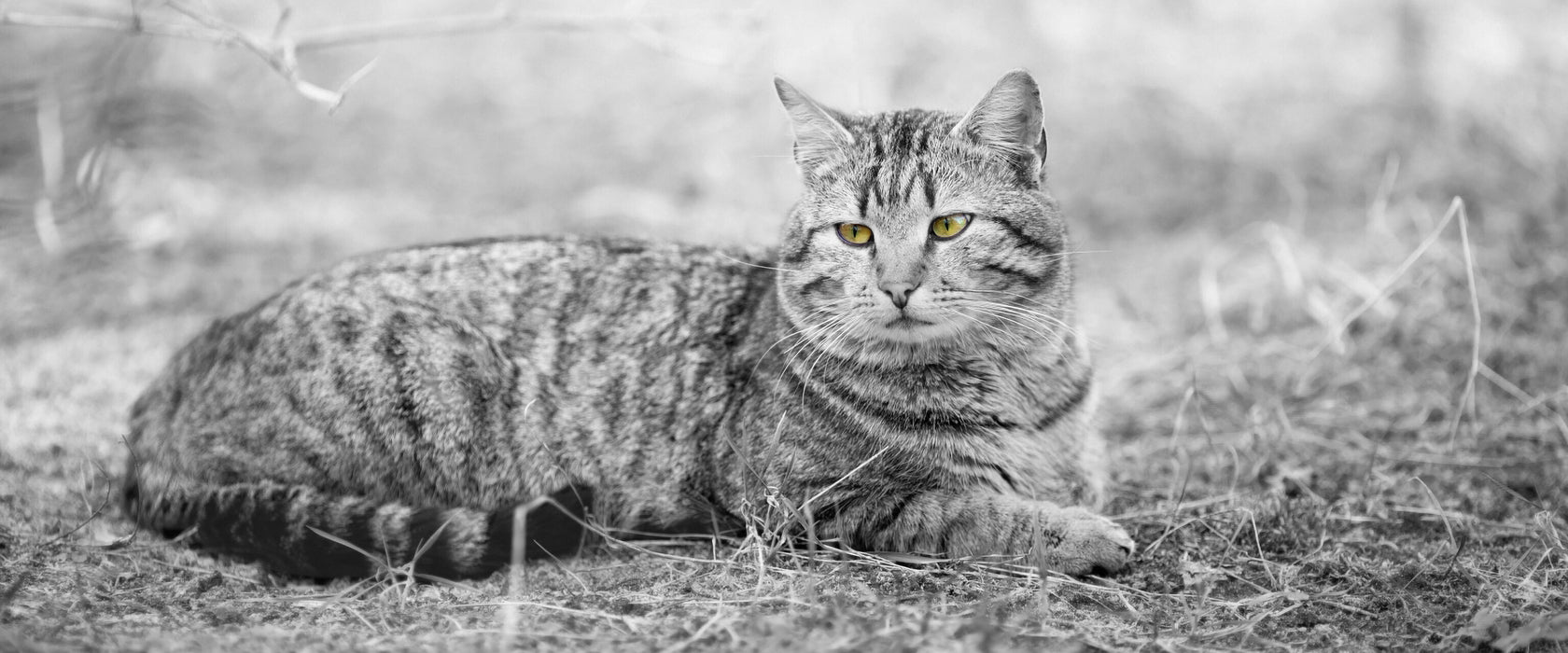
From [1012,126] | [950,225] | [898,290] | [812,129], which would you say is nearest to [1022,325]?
[950,225]

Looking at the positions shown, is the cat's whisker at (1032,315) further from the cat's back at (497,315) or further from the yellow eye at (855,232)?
the cat's back at (497,315)

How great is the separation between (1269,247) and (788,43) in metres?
4.24

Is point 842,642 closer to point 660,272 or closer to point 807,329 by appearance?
point 807,329

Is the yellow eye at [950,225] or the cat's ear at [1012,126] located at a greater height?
the cat's ear at [1012,126]

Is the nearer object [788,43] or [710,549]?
[710,549]

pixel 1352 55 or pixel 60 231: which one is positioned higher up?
pixel 1352 55

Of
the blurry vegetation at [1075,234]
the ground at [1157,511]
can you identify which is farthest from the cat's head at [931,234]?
the ground at [1157,511]

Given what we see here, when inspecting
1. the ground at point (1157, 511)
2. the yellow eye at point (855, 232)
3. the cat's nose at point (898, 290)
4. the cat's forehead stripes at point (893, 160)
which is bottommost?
the ground at point (1157, 511)

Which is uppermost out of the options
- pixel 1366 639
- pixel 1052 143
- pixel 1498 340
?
pixel 1052 143

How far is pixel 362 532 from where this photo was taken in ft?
10.3

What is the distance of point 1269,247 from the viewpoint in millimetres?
6504

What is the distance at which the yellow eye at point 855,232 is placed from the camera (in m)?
3.37

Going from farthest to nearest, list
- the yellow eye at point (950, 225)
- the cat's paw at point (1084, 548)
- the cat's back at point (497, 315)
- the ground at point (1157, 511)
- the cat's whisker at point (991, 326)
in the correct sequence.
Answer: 1. the cat's back at point (497, 315)
2. the yellow eye at point (950, 225)
3. the cat's whisker at point (991, 326)
4. the cat's paw at point (1084, 548)
5. the ground at point (1157, 511)

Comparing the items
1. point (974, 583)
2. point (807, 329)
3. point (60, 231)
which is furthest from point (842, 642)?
point (60, 231)
